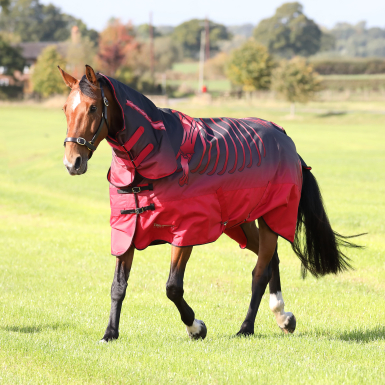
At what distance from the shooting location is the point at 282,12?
133875 mm

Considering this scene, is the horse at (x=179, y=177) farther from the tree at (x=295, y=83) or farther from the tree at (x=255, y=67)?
the tree at (x=255, y=67)

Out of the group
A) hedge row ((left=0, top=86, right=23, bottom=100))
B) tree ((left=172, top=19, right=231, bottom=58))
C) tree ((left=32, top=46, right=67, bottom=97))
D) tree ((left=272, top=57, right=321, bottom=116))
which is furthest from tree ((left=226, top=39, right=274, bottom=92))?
tree ((left=172, top=19, right=231, bottom=58))

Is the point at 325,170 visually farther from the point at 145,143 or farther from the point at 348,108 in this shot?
the point at 348,108

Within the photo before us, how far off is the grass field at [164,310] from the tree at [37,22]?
405ft

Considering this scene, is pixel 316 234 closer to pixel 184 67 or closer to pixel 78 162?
pixel 78 162

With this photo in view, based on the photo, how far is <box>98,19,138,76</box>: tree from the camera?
2938 inches

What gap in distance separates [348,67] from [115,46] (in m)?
38.3

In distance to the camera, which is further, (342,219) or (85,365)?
(342,219)

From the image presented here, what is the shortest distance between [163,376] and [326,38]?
536ft

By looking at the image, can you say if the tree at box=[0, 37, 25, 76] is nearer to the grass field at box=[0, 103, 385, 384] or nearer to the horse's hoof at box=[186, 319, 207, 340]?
the grass field at box=[0, 103, 385, 384]

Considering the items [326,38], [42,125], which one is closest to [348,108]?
[42,125]

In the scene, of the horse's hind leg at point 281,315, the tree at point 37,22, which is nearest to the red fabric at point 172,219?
the horse's hind leg at point 281,315

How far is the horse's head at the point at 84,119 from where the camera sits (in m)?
4.08

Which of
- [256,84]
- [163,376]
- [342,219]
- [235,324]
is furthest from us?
Answer: [256,84]
